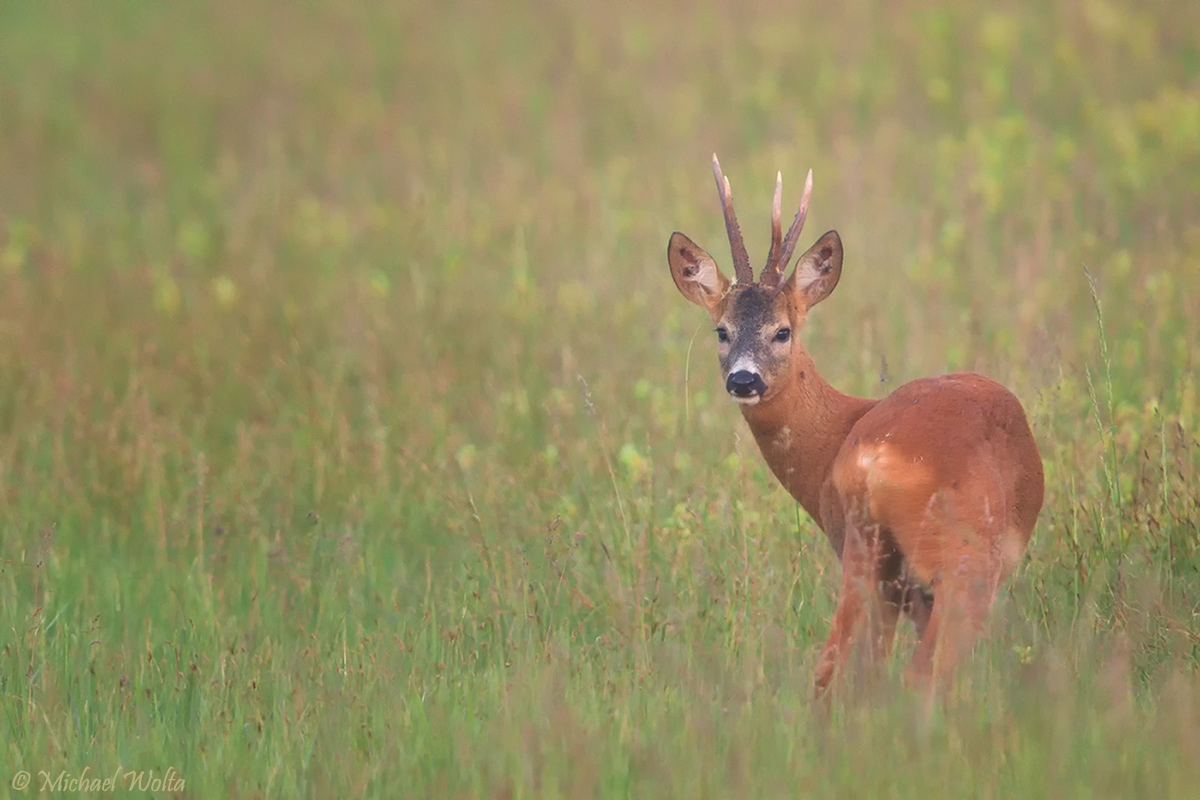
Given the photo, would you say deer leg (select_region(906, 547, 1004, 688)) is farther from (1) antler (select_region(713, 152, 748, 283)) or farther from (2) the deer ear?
(2) the deer ear

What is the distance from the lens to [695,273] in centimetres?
581

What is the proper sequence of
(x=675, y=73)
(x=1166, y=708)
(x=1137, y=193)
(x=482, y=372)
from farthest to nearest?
(x=675, y=73), (x=1137, y=193), (x=482, y=372), (x=1166, y=708)

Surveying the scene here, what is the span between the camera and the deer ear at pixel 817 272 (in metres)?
5.55

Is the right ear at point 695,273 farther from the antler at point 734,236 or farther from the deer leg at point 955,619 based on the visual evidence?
the deer leg at point 955,619

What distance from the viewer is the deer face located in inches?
203

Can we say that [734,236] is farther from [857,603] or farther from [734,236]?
[857,603]

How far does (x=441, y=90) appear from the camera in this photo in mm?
13703

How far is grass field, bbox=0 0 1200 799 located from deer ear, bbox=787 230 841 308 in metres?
0.44

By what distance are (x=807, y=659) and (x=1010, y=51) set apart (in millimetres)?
9138

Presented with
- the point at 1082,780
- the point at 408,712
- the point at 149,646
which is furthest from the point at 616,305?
the point at 1082,780

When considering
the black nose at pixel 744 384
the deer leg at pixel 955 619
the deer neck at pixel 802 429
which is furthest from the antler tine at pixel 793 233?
the deer leg at pixel 955 619

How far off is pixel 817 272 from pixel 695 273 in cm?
45

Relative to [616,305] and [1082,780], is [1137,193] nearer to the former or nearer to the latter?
[616,305]

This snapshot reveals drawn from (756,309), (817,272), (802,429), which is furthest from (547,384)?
(802,429)
